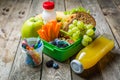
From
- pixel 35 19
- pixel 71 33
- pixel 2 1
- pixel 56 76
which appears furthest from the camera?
pixel 2 1

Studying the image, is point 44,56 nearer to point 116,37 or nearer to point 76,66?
point 76,66

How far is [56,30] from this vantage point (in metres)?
1.28

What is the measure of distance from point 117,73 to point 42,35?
1.44ft

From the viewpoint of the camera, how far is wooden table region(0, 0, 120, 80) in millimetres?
1139

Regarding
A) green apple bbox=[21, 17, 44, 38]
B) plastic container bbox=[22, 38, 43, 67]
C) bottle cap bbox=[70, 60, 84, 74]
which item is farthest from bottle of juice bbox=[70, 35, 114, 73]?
green apple bbox=[21, 17, 44, 38]

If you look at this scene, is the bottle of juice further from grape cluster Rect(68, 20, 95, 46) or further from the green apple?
the green apple

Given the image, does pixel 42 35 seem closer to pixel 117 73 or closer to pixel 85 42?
pixel 85 42

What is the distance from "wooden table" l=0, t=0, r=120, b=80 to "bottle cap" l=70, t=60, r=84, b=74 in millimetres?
26

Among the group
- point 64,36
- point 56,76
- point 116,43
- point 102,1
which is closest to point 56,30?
point 64,36

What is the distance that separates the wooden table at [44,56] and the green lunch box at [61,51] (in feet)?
0.10

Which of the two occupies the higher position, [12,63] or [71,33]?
[71,33]

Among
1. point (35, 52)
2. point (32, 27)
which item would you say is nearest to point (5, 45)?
point (32, 27)

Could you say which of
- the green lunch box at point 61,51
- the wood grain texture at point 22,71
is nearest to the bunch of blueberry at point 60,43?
the green lunch box at point 61,51

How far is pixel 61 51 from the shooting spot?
3.81 feet
